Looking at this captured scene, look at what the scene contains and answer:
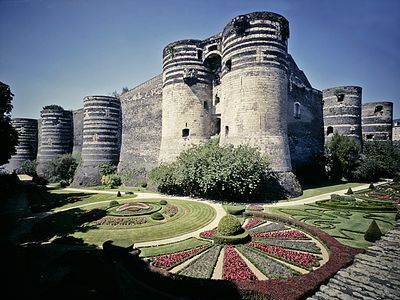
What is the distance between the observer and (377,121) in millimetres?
37531

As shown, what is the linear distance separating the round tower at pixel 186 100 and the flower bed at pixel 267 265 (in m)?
17.0

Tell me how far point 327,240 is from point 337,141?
22.5 metres

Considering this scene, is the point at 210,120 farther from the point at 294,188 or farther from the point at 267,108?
the point at 294,188

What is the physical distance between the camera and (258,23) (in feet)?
71.6

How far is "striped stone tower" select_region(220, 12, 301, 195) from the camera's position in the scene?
71.1 ft

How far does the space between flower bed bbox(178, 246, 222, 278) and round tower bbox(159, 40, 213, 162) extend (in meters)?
16.9

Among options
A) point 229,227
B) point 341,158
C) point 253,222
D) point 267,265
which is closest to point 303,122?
point 341,158

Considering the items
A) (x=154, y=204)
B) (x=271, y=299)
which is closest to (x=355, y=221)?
(x=271, y=299)

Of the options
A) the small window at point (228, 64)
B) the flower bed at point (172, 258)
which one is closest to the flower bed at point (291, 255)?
the flower bed at point (172, 258)

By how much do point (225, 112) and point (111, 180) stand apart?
17928 millimetres

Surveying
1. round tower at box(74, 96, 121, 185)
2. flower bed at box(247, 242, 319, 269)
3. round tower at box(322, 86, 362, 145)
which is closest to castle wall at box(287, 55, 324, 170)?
round tower at box(322, 86, 362, 145)

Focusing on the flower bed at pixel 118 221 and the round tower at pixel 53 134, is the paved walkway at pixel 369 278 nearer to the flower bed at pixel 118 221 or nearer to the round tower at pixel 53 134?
the flower bed at pixel 118 221

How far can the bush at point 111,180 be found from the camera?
104 ft

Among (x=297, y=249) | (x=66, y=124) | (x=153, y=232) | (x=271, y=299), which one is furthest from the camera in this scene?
(x=66, y=124)
